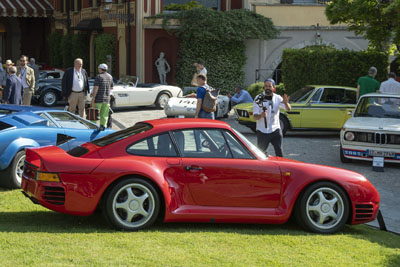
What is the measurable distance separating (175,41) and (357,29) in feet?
41.0

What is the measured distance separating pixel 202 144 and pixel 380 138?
20.2 feet

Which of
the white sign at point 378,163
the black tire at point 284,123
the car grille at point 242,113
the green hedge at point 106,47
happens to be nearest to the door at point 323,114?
the black tire at point 284,123

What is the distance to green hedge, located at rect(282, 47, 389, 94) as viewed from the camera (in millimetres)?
20109

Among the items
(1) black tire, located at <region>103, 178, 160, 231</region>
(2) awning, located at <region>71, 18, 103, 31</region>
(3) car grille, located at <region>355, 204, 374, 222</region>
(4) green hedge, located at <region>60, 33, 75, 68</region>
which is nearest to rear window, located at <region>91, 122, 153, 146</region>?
(1) black tire, located at <region>103, 178, 160, 231</region>

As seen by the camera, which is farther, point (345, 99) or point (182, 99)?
point (182, 99)

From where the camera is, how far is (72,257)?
223 inches

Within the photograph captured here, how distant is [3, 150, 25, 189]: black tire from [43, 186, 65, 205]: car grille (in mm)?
2465

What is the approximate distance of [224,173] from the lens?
6.91 metres

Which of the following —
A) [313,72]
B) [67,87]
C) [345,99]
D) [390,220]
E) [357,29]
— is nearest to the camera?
[390,220]

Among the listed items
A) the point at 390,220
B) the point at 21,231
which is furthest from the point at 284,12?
the point at 21,231

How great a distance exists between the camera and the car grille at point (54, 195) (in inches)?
258

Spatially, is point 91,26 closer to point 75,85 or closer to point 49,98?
point 49,98

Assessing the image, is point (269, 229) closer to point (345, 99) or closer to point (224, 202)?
point (224, 202)

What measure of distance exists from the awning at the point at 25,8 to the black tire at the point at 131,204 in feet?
111
